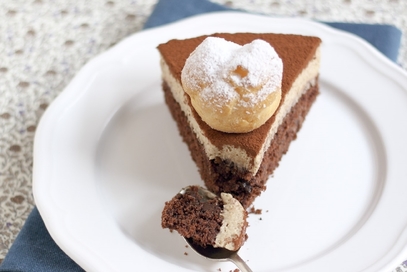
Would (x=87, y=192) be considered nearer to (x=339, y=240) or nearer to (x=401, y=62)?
(x=339, y=240)

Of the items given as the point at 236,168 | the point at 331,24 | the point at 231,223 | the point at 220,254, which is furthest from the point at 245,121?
the point at 331,24

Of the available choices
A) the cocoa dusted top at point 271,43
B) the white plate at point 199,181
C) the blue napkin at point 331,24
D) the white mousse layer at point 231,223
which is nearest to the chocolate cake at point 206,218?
the white mousse layer at point 231,223

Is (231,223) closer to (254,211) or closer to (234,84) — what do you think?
(254,211)

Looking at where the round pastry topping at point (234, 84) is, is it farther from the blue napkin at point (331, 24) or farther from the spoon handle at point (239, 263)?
the blue napkin at point (331, 24)

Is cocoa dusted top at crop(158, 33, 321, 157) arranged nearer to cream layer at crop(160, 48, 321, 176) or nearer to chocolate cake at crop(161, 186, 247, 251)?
cream layer at crop(160, 48, 321, 176)

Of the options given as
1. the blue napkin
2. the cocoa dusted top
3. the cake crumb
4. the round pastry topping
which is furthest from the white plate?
the round pastry topping
